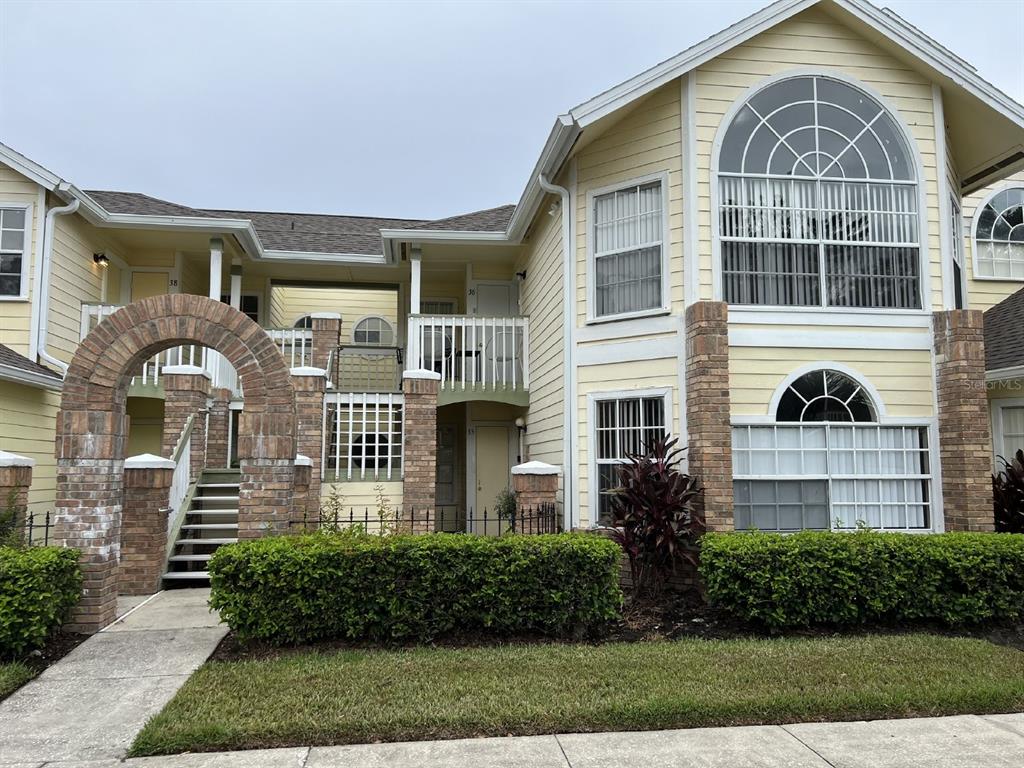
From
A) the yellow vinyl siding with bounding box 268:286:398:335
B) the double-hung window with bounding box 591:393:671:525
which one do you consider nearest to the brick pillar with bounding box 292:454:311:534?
the double-hung window with bounding box 591:393:671:525

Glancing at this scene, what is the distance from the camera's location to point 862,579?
277 inches

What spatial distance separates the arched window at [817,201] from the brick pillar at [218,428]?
8119mm

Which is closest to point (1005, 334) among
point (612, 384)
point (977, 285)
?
point (977, 285)

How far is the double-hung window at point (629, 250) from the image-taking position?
9180 mm

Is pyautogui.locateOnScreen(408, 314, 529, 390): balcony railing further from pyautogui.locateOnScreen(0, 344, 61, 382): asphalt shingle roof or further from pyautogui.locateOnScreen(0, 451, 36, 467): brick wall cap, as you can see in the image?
pyautogui.locateOnScreen(0, 451, 36, 467): brick wall cap

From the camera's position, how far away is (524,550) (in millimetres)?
6641

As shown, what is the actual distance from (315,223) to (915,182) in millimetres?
13622

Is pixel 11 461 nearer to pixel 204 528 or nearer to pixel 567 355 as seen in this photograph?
pixel 204 528

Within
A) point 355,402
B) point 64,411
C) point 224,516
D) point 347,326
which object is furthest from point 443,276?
point 64,411

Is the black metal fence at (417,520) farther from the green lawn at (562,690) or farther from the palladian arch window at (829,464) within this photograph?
the palladian arch window at (829,464)

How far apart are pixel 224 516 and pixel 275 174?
63539 millimetres

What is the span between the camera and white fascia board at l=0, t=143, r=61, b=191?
35.3 ft

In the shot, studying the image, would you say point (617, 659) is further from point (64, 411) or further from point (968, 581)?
point (64, 411)

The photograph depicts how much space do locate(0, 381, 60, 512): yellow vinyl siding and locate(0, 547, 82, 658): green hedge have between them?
186 inches
